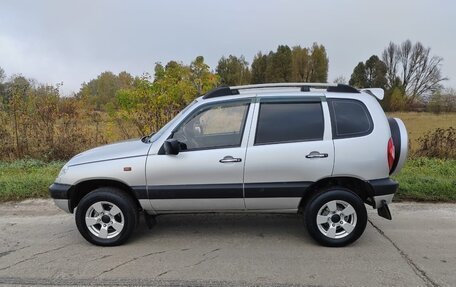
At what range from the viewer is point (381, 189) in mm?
4402

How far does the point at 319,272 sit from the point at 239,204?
3.96ft

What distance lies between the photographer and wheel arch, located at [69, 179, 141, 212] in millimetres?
4604

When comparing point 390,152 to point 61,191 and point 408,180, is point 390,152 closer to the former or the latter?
point 408,180

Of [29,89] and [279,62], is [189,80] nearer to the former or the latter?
[29,89]

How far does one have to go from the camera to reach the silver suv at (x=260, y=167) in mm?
4383

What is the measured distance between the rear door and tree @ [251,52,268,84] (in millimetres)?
55712

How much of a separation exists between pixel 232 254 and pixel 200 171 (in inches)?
39.3

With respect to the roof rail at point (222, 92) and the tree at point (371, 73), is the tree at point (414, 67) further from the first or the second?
the roof rail at point (222, 92)

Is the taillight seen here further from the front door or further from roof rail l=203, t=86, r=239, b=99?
roof rail l=203, t=86, r=239, b=99

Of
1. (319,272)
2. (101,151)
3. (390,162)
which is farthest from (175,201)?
(390,162)

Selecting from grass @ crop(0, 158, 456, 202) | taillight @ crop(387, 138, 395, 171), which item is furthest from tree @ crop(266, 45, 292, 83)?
taillight @ crop(387, 138, 395, 171)

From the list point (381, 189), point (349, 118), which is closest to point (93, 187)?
point (349, 118)

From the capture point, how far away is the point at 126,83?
460 inches

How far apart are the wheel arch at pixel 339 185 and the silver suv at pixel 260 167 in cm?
1
